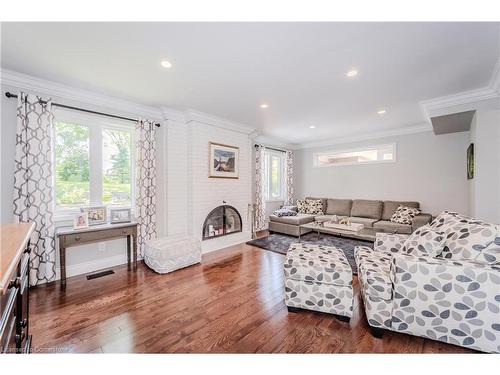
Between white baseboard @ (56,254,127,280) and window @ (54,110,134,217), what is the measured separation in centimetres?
73

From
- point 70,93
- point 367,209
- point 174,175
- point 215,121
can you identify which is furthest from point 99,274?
point 367,209

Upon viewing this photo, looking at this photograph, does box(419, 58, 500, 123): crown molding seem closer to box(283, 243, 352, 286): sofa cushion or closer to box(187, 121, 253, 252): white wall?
box(283, 243, 352, 286): sofa cushion

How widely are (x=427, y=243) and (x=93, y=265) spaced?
3997mm

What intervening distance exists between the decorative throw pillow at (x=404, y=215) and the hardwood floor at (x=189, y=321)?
2466 mm

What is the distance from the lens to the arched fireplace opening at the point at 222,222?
4035 mm

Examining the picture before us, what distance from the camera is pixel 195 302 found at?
2.27 metres

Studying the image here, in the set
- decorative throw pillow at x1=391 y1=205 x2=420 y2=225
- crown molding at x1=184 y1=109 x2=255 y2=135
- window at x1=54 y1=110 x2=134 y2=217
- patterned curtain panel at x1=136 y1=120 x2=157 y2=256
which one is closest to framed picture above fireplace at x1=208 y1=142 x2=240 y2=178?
crown molding at x1=184 y1=109 x2=255 y2=135

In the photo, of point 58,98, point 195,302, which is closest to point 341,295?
point 195,302

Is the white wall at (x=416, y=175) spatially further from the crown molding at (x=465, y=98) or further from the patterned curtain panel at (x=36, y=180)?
the patterned curtain panel at (x=36, y=180)

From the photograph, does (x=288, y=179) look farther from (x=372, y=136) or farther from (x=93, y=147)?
(x=93, y=147)

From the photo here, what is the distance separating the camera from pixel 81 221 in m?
2.78

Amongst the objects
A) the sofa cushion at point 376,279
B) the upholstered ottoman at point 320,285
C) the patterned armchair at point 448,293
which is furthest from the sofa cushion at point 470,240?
the upholstered ottoman at point 320,285
